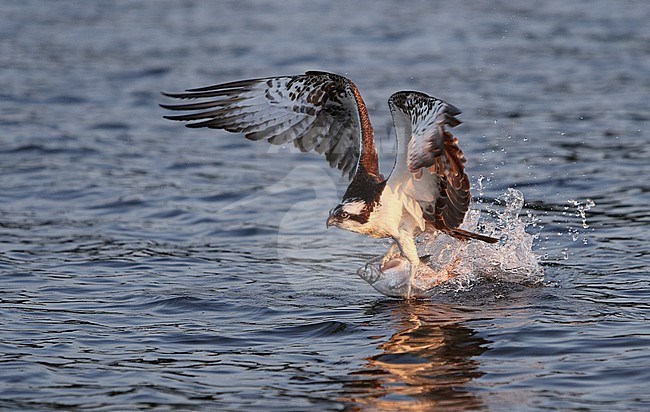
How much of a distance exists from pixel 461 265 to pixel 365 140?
1.19 m

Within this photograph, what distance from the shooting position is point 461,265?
7.64 metres

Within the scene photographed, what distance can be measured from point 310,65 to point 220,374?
956 centimetres

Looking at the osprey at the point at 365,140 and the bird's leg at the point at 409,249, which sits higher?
the osprey at the point at 365,140

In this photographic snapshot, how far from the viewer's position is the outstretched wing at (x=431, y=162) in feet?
20.0

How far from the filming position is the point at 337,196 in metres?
10.3

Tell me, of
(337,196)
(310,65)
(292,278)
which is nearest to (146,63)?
(310,65)

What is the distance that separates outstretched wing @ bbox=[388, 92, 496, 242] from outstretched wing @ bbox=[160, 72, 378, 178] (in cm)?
67

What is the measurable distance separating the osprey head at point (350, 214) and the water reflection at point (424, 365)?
0.66 m

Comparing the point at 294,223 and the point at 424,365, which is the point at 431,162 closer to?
the point at 424,365

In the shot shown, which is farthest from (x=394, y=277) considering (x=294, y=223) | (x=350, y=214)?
(x=294, y=223)

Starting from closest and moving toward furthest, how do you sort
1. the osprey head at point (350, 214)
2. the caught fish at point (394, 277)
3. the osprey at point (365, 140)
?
the osprey at point (365, 140) → the osprey head at point (350, 214) → the caught fish at point (394, 277)

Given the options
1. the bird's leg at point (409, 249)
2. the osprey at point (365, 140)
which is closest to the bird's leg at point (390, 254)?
the osprey at point (365, 140)

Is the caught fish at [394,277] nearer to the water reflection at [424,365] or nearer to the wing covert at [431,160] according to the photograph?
the water reflection at [424,365]

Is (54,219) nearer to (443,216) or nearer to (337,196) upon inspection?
(337,196)
